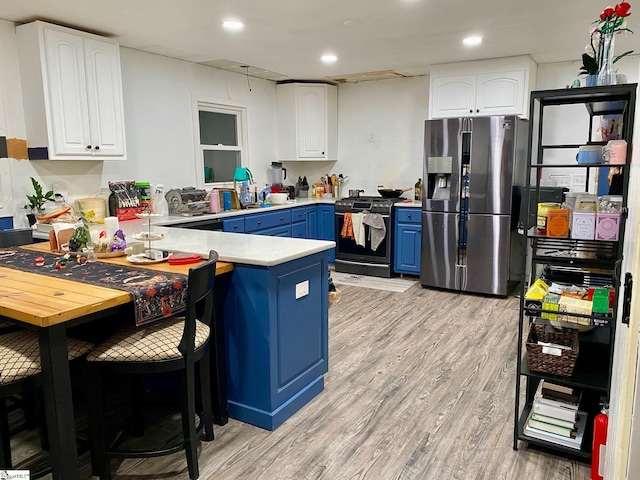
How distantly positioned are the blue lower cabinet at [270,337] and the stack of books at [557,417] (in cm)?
118

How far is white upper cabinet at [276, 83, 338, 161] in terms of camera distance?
19.7 ft

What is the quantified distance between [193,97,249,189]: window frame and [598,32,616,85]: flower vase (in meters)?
3.96

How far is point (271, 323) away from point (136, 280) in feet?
2.20

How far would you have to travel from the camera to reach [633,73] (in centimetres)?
459

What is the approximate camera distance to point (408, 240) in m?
5.34

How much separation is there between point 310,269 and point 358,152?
3949 mm

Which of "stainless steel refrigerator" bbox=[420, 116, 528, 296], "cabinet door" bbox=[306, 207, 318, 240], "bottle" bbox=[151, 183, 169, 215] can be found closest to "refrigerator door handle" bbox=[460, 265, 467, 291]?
"stainless steel refrigerator" bbox=[420, 116, 528, 296]

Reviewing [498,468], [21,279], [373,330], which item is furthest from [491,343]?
[21,279]

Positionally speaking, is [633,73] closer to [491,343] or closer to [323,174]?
[491,343]

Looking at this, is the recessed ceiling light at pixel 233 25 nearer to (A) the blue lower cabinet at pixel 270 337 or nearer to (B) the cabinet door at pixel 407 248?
(A) the blue lower cabinet at pixel 270 337

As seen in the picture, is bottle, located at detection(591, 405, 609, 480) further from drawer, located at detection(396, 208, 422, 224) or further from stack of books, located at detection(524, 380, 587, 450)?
drawer, located at detection(396, 208, 422, 224)

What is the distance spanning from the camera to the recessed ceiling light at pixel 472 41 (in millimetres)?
3992

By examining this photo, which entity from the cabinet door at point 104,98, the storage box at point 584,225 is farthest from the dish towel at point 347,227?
the storage box at point 584,225

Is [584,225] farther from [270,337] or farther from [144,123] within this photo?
[144,123]
